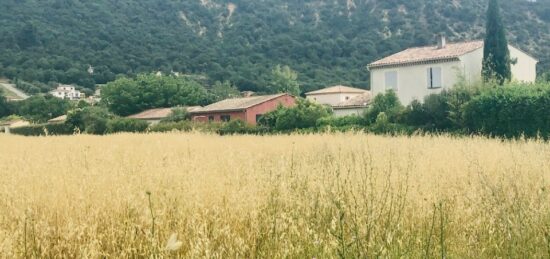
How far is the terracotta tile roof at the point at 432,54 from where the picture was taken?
3177cm

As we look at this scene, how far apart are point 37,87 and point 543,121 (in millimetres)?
69518

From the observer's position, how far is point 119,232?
14.3 ft

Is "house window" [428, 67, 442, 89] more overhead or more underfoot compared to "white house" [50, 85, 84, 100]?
more underfoot

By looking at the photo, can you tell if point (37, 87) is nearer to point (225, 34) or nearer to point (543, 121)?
point (225, 34)

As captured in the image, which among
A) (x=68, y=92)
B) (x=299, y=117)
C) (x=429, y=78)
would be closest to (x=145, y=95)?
(x=68, y=92)

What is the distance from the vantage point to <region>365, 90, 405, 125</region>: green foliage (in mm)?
25719

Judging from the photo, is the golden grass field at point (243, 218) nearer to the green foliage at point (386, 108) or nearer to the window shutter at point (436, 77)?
the green foliage at point (386, 108)

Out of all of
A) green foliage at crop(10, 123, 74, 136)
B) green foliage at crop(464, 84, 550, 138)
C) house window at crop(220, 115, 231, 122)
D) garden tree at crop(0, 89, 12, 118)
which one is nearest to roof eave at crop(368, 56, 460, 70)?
green foliage at crop(464, 84, 550, 138)

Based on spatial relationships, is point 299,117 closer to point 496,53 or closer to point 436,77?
point 436,77

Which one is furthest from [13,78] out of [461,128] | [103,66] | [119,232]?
[119,232]

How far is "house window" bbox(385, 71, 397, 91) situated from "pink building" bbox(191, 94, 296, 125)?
9.21 metres

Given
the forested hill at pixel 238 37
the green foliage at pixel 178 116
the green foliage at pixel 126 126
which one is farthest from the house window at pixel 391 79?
the forested hill at pixel 238 37

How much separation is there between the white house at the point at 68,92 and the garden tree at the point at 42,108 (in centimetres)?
550

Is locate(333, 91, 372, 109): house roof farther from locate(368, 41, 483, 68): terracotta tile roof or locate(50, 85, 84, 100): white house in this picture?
locate(50, 85, 84, 100): white house
